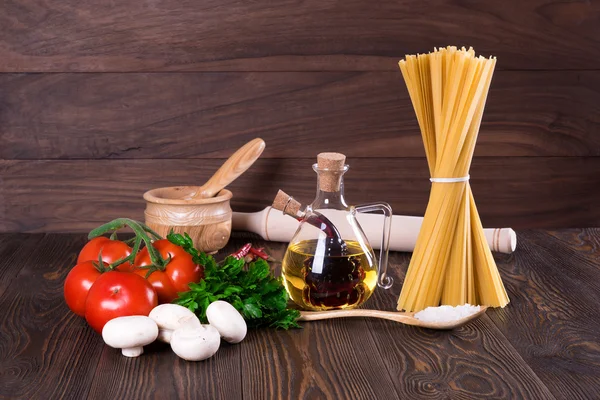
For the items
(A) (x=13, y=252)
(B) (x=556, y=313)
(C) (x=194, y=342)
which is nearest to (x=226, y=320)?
(C) (x=194, y=342)

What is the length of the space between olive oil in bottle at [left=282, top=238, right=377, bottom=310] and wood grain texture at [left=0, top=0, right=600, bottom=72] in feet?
2.15

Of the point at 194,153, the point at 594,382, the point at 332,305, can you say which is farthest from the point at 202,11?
the point at 594,382

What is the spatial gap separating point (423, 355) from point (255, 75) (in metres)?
Result: 0.83

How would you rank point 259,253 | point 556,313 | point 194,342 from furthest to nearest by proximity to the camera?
point 259,253 < point 556,313 < point 194,342

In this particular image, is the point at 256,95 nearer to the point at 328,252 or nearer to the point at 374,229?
the point at 374,229

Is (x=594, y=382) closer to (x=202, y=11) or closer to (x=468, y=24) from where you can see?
(x=468, y=24)

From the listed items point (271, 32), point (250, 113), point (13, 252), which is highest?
point (271, 32)

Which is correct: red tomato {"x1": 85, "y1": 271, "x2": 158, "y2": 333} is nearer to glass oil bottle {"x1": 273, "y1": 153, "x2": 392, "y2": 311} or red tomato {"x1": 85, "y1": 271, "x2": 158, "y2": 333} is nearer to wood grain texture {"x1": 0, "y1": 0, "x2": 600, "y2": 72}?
glass oil bottle {"x1": 273, "y1": 153, "x2": 392, "y2": 311}

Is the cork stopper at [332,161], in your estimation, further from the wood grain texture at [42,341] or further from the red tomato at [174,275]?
the wood grain texture at [42,341]

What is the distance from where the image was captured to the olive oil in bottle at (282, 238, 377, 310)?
3.37ft

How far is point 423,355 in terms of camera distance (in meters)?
0.95

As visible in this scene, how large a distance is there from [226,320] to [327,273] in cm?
16

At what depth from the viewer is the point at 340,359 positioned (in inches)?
36.8

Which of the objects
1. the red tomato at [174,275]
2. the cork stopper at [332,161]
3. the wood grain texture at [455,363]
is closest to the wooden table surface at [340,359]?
the wood grain texture at [455,363]
